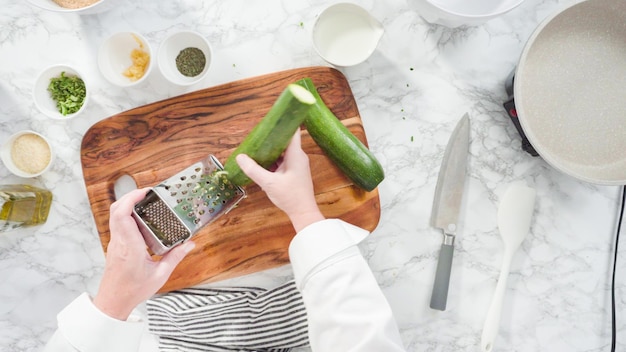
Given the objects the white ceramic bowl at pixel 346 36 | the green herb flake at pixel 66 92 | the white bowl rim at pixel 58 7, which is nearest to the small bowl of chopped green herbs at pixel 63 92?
the green herb flake at pixel 66 92

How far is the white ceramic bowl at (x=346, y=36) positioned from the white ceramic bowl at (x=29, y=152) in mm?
647

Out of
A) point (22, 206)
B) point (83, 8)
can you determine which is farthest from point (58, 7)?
point (22, 206)

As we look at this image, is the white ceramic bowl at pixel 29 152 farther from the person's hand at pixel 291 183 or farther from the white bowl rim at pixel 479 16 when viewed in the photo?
the white bowl rim at pixel 479 16

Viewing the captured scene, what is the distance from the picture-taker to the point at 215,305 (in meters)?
1.04

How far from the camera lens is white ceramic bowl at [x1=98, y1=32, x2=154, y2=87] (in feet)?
3.33

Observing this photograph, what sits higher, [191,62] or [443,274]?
[191,62]

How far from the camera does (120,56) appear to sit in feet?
3.47

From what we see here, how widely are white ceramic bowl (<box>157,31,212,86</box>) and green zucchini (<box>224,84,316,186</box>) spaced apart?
0.22 metres

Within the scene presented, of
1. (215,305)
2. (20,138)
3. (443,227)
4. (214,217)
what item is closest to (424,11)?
(443,227)

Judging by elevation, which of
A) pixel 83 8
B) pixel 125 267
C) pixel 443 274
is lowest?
pixel 443 274

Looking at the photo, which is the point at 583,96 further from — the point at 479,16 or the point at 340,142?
the point at 340,142

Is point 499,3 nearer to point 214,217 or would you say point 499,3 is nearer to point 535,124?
point 535,124

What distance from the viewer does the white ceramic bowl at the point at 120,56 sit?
1.02 metres

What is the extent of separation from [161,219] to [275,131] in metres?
0.29
